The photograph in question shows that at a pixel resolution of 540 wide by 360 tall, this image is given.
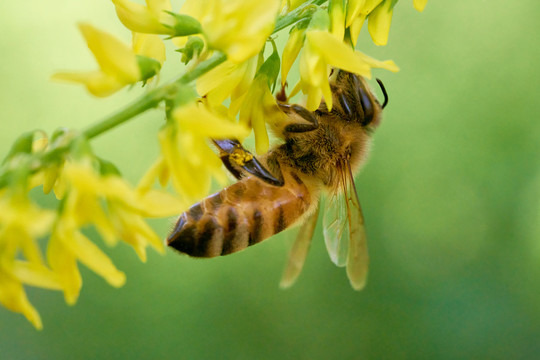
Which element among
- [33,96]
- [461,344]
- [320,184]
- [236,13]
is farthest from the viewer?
[33,96]

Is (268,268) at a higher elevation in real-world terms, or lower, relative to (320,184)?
lower

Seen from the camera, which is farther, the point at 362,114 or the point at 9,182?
the point at 362,114

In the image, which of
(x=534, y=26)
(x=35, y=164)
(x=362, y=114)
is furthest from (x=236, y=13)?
(x=534, y=26)

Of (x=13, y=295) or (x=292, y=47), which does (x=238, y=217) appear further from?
(x=13, y=295)

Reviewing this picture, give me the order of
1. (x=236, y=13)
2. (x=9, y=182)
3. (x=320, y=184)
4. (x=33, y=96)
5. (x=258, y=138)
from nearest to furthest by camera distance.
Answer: (x=9, y=182) < (x=236, y=13) < (x=258, y=138) < (x=320, y=184) < (x=33, y=96)

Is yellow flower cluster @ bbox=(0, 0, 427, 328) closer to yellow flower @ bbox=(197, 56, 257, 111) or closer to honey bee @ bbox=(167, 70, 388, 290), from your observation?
yellow flower @ bbox=(197, 56, 257, 111)

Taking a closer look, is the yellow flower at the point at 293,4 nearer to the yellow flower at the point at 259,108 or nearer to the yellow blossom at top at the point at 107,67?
the yellow flower at the point at 259,108

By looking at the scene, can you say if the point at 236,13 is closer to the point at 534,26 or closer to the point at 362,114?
the point at 362,114

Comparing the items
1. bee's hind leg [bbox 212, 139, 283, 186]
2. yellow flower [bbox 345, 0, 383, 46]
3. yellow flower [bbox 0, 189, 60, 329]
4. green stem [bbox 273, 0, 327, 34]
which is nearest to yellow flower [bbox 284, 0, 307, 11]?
green stem [bbox 273, 0, 327, 34]
